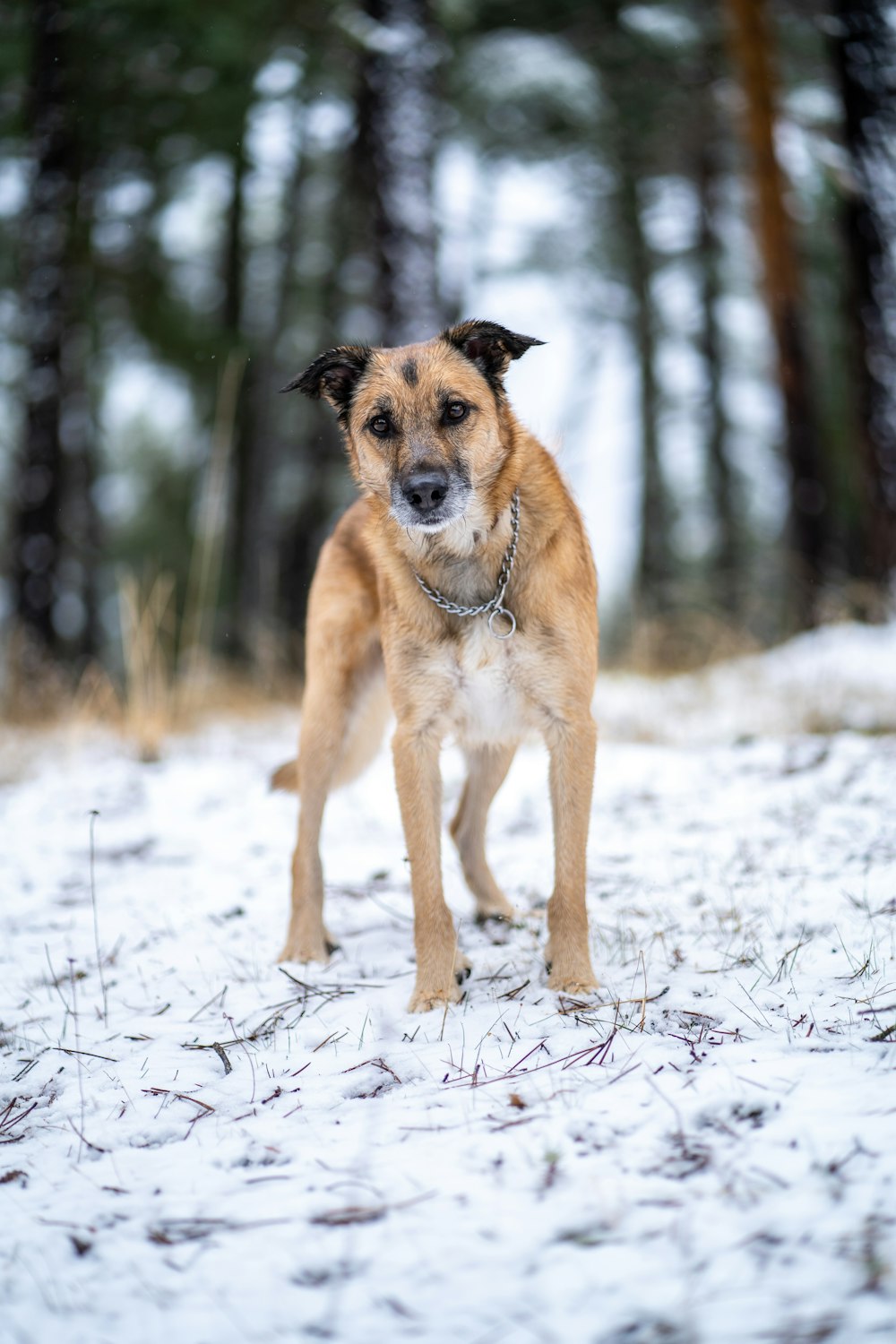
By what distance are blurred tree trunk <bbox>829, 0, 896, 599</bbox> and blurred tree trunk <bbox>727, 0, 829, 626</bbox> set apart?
1.01m

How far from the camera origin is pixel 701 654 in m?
9.70

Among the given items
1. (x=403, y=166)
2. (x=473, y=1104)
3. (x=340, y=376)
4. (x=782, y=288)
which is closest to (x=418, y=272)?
(x=403, y=166)

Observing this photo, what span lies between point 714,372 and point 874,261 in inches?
347

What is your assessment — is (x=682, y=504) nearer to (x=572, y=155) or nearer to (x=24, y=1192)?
(x=572, y=155)

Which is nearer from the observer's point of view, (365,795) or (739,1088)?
(739,1088)

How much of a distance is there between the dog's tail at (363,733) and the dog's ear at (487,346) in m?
1.27

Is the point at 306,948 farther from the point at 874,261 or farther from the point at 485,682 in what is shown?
the point at 874,261

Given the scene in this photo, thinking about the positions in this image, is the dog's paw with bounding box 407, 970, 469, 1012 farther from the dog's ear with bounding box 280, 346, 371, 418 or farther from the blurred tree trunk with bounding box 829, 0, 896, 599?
the blurred tree trunk with bounding box 829, 0, 896, 599

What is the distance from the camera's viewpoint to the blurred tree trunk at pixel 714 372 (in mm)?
Answer: 16094

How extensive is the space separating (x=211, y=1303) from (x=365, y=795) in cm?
439

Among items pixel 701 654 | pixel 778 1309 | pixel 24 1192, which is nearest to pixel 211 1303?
pixel 24 1192

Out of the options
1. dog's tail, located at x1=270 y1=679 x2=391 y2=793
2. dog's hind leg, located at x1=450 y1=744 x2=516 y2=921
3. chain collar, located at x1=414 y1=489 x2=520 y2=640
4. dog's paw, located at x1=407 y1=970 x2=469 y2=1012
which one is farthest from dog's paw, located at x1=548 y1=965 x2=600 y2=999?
dog's tail, located at x1=270 y1=679 x2=391 y2=793

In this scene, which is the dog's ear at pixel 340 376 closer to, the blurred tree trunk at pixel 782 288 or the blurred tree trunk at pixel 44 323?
the blurred tree trunk at pixel 44 323

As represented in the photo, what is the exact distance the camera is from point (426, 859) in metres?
3.10
